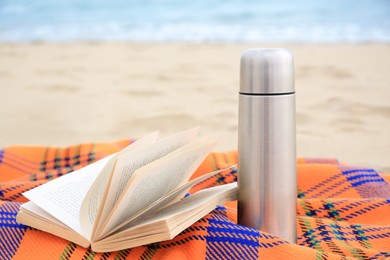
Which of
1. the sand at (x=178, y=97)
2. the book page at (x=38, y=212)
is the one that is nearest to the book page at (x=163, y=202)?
the book page at (x=38, y=212)

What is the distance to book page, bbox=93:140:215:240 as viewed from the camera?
649 mm

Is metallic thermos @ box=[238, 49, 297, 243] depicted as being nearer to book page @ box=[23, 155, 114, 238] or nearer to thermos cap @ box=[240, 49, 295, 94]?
thermos cap @ box=[240, 49, 295, 94]

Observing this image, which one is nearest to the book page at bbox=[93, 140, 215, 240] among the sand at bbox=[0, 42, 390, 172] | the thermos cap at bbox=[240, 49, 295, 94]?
the thermos cap at bbox=[240, 49, 295, 94]

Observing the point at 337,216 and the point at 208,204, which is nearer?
the point at 208,204

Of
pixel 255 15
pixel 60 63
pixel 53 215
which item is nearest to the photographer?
pixel 53 215

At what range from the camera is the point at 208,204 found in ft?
2.45

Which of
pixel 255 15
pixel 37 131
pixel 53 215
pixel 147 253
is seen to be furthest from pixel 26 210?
pixel 255 15

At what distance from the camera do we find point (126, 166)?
0.67 metres

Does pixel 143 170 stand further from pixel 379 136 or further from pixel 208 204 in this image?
pixel 379 136

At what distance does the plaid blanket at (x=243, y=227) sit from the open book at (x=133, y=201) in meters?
0.03

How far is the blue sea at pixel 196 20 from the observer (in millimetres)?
4902

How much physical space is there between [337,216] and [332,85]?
161cm

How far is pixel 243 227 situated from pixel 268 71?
23 cm

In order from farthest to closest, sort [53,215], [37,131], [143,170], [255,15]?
[255,15]
[37,131]
[53,215]
[143,170]
